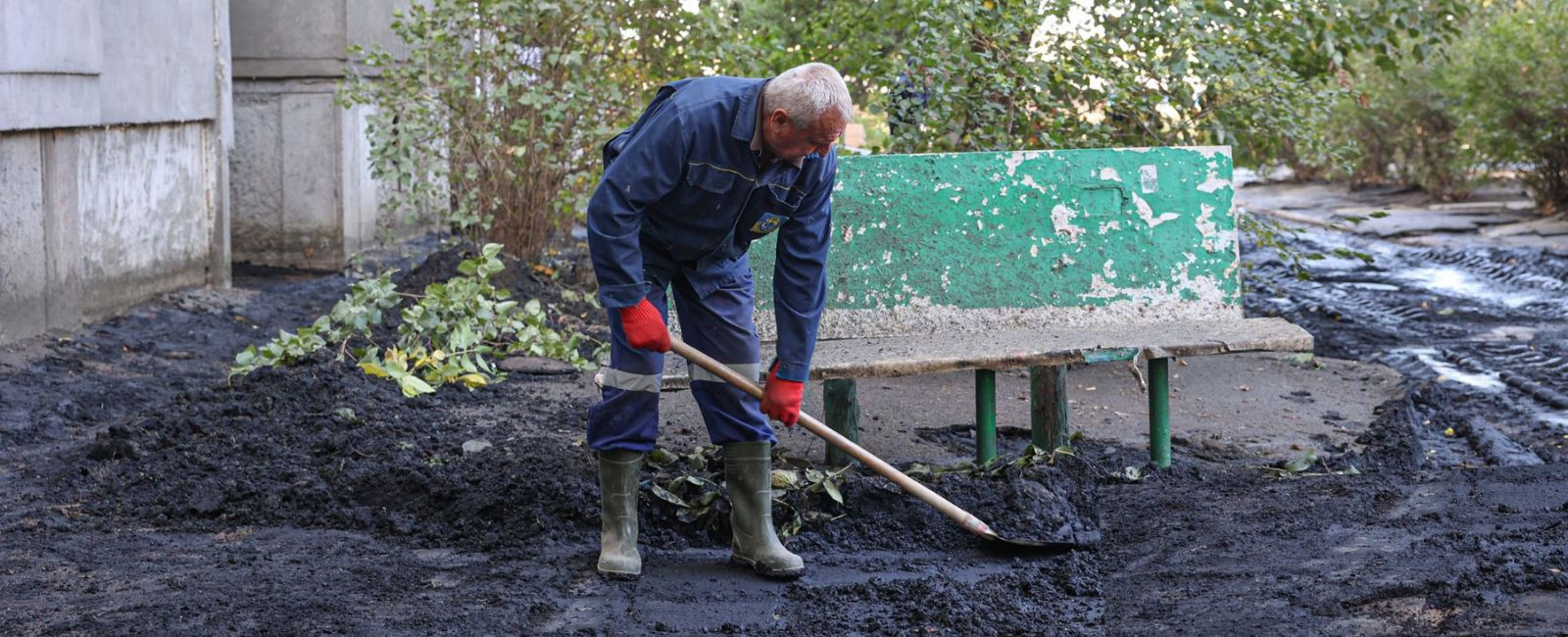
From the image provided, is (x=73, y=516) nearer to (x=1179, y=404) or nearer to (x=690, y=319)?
(x=690, y=319)

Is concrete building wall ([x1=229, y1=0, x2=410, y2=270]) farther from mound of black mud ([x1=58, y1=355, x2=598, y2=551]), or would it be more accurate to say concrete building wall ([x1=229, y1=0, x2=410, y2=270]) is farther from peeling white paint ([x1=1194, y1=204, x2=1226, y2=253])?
peeling white paint ([x1=1194, y1=204, x2=1226, y2=253])

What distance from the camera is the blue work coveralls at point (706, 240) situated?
366 cm

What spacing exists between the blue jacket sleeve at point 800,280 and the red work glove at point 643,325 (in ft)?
1.16

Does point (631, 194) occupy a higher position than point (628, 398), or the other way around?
point (631, 194)

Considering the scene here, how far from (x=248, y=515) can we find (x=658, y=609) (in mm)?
1667

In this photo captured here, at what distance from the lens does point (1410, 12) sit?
8.14 m

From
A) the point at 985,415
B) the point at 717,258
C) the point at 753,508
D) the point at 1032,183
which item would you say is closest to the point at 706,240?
the point at 717,258

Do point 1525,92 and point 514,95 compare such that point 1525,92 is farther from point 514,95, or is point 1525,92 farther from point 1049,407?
point 1049,407

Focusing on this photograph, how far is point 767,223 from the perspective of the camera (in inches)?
153

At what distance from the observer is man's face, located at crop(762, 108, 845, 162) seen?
11.7ft

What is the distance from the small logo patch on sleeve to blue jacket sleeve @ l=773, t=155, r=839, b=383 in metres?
0.03

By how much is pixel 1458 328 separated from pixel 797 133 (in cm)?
750

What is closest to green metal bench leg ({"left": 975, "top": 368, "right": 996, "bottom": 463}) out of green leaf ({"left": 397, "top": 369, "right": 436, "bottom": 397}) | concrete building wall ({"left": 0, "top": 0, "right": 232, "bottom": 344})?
green leaf ({"left": 397, "top": 369, "right": 436, "bottom": 397})

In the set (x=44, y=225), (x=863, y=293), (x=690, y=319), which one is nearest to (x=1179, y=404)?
(x=863, y=293)
